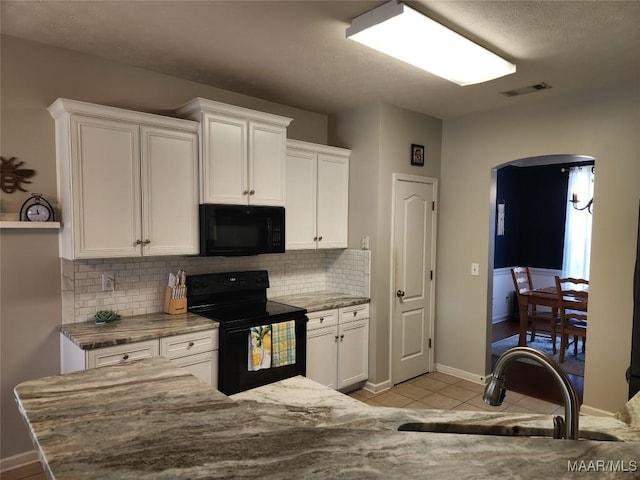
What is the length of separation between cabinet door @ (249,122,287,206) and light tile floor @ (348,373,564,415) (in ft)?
6.41

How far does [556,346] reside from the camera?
5434 mm

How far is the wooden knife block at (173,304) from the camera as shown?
3086 mm

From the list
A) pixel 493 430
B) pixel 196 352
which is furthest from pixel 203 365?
pixel 493 430

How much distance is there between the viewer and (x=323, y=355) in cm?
357

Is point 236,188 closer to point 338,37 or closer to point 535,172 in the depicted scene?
point 338,37

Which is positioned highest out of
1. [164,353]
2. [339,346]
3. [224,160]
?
[224,160]

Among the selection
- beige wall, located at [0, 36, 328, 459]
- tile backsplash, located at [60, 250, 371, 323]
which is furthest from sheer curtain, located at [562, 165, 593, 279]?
beige wall, located at [0, 36, 328, 459]

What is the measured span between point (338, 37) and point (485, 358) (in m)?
3.29

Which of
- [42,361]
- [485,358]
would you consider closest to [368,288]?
[485,358]

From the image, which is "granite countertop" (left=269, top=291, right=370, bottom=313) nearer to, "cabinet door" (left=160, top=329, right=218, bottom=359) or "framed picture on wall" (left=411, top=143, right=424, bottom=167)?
"cabinet door" (left=160, top=329, right=218, bottom=359)

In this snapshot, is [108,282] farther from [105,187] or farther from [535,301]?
[535,301]

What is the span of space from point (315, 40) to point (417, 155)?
1.96 meters

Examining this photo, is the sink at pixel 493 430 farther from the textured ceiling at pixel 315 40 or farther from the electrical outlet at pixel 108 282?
the electrical outlet at pixel 108 282

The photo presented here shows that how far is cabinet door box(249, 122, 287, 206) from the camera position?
127 inches
